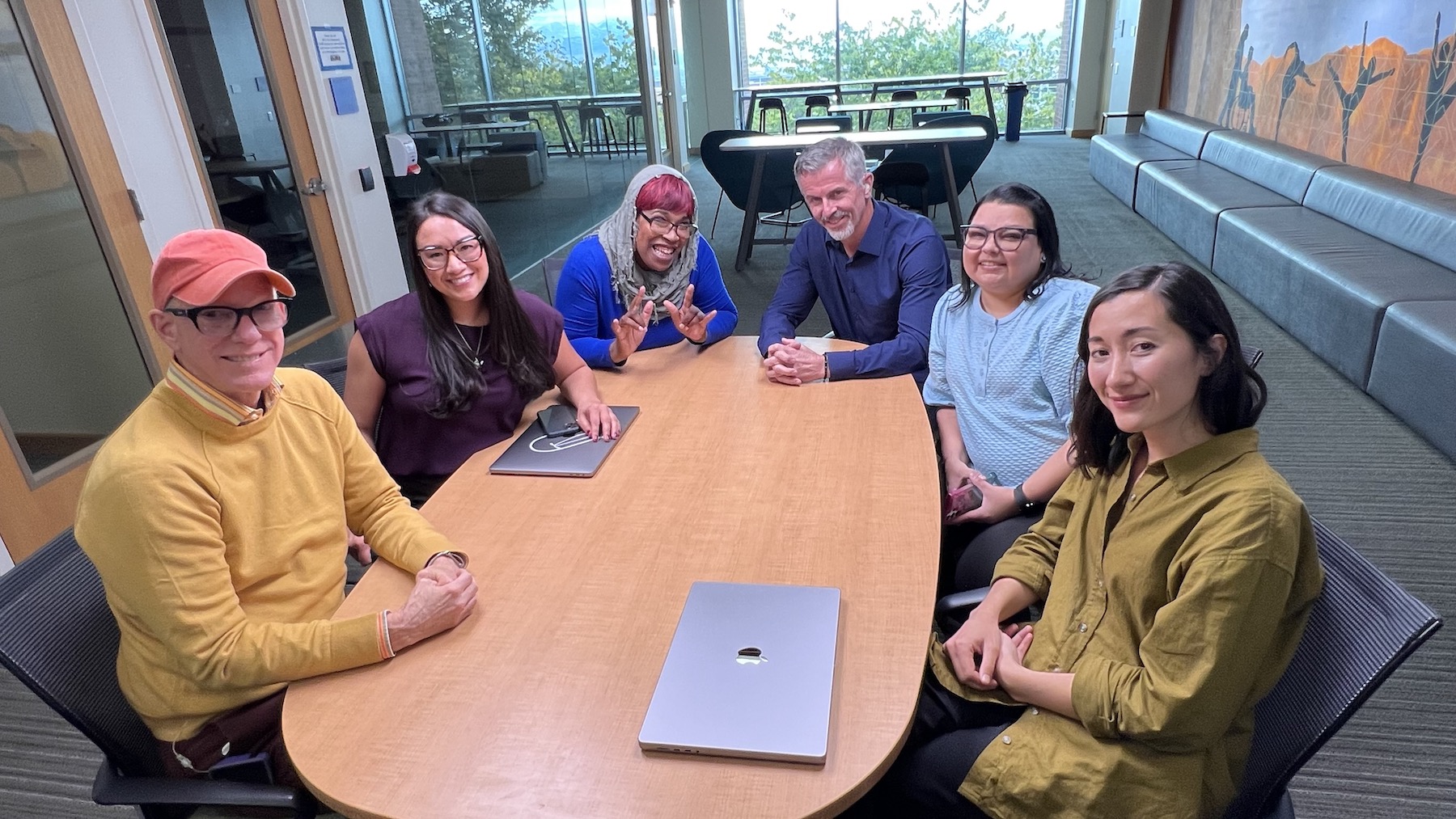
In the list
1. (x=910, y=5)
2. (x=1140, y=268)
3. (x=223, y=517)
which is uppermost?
(x=910, y=5)

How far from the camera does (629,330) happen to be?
6.88 ft

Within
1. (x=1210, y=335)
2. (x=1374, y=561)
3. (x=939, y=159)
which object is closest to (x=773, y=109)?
(x=939, y=159)

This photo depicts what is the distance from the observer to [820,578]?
121cm

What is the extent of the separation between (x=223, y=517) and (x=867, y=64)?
39.1 feet

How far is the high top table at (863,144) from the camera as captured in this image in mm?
4898

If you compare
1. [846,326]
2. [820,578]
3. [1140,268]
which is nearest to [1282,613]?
[1140,268]

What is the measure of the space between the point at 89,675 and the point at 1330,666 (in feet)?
5.23

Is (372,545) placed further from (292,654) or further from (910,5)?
(910,5)

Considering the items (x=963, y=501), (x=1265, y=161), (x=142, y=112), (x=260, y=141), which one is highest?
(x=142, y=112)

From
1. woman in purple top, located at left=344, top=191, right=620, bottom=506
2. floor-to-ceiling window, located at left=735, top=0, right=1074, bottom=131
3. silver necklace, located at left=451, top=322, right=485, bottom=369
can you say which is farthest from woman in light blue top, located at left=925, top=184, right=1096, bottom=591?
floor-to-ceiling window, located at left=735, top=0, right=1074, bottom=131

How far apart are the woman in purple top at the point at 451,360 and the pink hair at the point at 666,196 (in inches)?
18.9

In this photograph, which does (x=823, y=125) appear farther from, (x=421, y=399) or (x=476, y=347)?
(x=421, y=399)

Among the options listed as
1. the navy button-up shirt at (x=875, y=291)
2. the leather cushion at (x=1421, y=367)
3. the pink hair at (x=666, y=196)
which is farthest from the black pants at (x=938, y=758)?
the leather cushion at (x=1421, y=367)

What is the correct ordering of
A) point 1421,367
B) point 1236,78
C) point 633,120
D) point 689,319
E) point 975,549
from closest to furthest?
point 975,549
point 689,319
point 1421,367
point 1236,78
point 633,120
